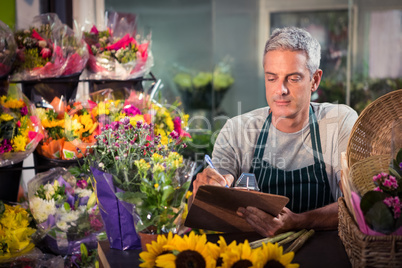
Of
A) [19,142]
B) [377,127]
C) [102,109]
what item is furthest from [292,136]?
[19,142]

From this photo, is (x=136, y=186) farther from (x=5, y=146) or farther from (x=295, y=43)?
(x=5, y=146)

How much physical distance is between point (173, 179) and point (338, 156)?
1089 mm

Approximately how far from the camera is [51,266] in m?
2.27

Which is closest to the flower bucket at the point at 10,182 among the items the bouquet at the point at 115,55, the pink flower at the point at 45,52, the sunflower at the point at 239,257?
the pink flower at the point at 45,52

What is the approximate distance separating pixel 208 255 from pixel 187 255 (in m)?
0.05

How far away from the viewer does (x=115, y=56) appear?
9.52ft

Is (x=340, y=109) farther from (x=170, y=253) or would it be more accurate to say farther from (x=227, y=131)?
(x=170, y=253)

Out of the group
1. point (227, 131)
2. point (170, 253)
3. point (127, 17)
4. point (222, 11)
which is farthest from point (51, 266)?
point (222, 11)

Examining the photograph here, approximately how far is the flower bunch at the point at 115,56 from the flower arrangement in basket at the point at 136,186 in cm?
130

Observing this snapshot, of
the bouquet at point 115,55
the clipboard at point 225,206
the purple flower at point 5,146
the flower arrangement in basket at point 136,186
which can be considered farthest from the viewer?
the bouquet at point 115,55

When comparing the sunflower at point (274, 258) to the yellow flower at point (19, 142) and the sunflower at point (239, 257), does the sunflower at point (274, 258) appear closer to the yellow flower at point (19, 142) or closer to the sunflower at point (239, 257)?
the sunflower at point (239, 257)

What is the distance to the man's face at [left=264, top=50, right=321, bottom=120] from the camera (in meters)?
2.19

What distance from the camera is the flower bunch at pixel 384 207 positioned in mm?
1239

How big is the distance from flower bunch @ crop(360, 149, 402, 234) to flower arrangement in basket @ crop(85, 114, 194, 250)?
514mm
